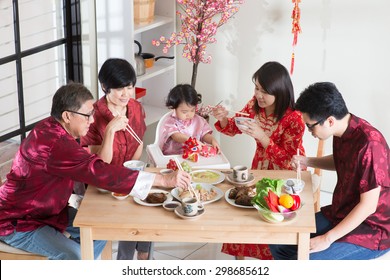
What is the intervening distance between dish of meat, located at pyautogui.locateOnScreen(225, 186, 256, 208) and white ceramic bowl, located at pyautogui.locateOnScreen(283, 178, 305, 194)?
14cm

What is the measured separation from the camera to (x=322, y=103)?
10.7ft

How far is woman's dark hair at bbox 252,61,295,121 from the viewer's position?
386 cm

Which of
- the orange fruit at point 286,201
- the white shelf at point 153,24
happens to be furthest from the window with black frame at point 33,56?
the orange fruit at point 286,201

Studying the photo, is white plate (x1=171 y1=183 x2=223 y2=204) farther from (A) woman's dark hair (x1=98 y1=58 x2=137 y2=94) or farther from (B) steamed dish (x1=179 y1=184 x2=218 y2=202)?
(A) woman's dark hair (x1=98 y1=58 x2=137 y2=94)

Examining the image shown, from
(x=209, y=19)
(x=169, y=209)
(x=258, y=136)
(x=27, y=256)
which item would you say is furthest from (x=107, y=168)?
(x=209, y=19)

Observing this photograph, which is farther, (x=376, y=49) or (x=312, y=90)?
(x=376, y=49)

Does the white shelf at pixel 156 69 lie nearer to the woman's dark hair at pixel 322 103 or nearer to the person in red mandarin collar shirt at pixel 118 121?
the person in red mandarin collar shirt at pixel 118 121

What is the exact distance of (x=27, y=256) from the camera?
11.1ft

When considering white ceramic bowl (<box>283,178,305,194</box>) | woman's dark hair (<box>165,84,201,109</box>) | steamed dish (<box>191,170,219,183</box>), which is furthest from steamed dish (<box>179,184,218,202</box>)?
woman's dark hair (<box>165,84,201,109</box>)

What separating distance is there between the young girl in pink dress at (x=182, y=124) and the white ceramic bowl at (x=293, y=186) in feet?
2.39

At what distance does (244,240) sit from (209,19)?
6.56 ft

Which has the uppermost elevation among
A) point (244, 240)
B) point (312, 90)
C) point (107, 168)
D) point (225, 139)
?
point (312, 90)

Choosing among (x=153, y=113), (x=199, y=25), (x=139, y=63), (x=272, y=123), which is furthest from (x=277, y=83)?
(x=153, y=113)
